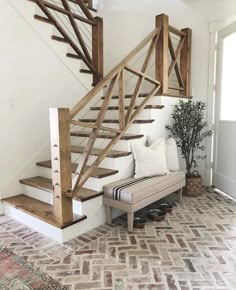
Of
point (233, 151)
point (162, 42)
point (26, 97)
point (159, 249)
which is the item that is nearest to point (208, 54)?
point (162, 42)

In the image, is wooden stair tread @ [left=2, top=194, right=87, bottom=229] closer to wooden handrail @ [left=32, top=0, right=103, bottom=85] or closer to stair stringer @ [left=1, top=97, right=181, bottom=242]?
stair stringer @ [left=1, top=97, right=181, bottom=242]

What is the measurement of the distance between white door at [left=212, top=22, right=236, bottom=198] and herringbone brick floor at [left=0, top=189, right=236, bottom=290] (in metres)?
0.86

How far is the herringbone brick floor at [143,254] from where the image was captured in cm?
179

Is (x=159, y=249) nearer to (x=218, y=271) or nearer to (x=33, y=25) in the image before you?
(x=218, y=271)

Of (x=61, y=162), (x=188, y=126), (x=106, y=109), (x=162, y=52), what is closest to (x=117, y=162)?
(x=106, y=109)

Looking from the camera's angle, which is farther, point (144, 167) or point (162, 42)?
point (162, 42)

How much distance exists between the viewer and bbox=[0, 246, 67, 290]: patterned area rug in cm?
172

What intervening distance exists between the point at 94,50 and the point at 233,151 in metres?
2.59

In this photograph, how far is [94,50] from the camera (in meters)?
4.05

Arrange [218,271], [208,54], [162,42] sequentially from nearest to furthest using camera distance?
1. [218,271]
2. [162,42]
3. [208,54]

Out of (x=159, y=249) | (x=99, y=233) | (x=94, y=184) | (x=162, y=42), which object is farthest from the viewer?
(x=162, y=42)

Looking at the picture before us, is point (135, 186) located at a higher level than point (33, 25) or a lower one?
lower

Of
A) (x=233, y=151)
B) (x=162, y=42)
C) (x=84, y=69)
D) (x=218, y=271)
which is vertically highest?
A: (x=162, y=42)

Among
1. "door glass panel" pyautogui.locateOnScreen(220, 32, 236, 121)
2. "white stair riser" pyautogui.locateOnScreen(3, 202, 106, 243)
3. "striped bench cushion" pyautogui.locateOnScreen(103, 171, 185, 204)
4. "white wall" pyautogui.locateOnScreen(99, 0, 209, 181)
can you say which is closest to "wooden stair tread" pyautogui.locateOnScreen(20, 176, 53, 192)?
"white stair riser" pyautogui.locateOnScreen(3, 202, 106, 243)
